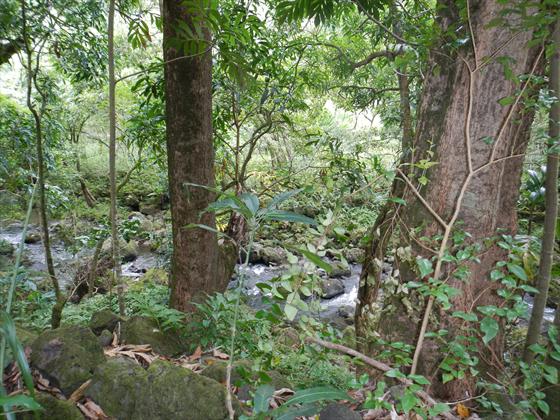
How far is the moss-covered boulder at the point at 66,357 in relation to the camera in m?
1.34

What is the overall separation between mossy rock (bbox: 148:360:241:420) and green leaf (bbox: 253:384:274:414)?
299 mm

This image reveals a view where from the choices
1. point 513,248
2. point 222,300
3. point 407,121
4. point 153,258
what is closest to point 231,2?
point 407,121

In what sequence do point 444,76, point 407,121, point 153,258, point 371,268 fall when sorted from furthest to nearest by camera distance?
point 153,258 < point 407,121 < point 371,268 < point 444,76

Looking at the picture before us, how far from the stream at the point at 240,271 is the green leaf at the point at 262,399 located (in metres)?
3.32

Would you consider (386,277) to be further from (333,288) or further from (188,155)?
(333,288)

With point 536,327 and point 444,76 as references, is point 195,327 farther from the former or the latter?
point 444,76

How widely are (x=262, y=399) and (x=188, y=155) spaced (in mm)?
1849

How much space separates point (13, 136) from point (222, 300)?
268 centimetres

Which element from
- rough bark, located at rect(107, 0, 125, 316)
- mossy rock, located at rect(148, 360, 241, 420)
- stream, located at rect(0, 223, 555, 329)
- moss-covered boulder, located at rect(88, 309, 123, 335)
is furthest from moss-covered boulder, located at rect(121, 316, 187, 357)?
stream, located at rect(0, 223, 555, 329)

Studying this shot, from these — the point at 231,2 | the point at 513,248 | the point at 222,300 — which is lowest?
the point at 222,300

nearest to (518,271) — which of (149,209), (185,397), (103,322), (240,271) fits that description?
(185,397)

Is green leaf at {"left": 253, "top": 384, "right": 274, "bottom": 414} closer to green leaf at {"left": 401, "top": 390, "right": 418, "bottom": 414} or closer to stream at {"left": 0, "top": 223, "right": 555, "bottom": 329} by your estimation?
green leaf at {"left": 401, "top": 390, "right": 418, "bottom": 414}

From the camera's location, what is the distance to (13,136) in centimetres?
332

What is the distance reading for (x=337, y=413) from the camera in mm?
1249
